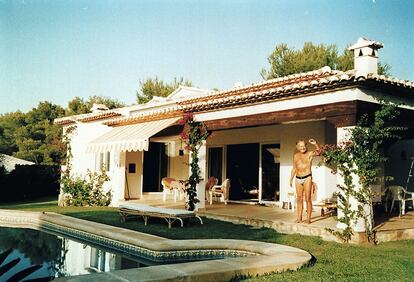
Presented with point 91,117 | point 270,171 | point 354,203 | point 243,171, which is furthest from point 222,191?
point 91,117

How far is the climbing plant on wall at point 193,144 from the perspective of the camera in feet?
58.8

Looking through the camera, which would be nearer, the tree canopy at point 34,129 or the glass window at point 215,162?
the glass window at point 215,162

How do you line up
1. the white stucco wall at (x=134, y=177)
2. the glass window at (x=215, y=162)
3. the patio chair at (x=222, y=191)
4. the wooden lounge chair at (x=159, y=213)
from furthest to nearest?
the white stucco wall at (x=134, y=177)
the glass window at (x=215, y=162)
the patio chair at (x=222, y=191)
the wooden lounge chair at (x=159, y=213)

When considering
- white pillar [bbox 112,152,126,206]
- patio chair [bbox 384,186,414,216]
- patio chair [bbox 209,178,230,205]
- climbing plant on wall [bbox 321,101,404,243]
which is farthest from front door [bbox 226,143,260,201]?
climbing plant on wall [bbox 321,101,404,243]

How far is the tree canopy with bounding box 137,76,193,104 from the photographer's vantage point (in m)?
61.8

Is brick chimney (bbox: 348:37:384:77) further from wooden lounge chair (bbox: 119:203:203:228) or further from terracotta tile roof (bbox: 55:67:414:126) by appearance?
wooden lounge chair (bbox: 119:203:203:228)

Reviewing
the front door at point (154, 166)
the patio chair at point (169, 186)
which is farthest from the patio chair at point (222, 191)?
the front door at point (154, 166)

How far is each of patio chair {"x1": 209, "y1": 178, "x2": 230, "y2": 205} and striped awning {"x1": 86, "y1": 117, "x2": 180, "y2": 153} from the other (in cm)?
434

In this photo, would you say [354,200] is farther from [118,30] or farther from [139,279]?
[118,30]

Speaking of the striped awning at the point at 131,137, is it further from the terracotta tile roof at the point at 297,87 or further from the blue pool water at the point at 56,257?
the blue pool water at the point at 56,257

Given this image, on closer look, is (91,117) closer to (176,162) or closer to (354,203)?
(176,162)

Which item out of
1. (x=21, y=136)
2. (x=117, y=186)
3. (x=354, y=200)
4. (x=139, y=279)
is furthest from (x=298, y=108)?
(x=21, y=136)

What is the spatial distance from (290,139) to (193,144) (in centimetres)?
471

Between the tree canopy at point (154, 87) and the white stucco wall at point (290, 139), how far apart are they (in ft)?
134
